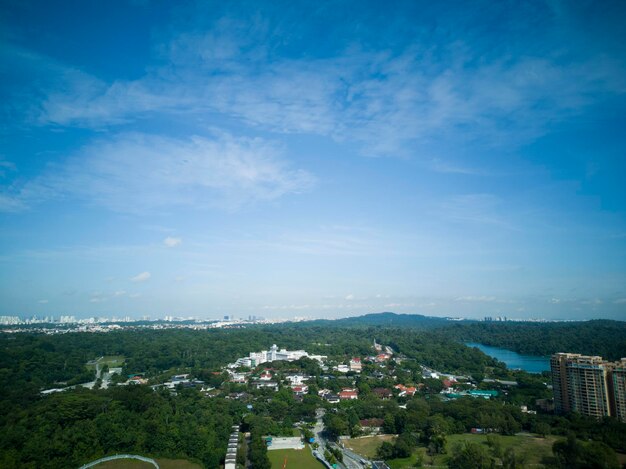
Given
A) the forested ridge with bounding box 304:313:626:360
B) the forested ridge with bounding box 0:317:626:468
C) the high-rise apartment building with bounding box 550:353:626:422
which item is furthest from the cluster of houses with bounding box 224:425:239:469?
the forested ridge with bounding box 304:313:626:360

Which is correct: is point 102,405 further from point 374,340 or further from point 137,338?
point 374,340

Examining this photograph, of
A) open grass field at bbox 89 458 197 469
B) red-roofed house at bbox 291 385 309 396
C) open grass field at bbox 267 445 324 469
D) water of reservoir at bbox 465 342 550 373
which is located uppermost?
open grass field at bbox 89 458 197 469

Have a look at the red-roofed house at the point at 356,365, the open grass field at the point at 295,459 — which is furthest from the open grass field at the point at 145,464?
the red-roofed house at the point at 356,365

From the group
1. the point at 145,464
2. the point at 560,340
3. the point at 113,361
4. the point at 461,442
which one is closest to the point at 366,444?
the point at 461,442

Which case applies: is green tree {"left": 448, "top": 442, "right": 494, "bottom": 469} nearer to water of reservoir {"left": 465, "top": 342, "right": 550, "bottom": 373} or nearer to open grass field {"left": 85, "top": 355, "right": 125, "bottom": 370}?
water of reservoir {"left": 465, "top": 342, "right": 550, "bottom": 373}

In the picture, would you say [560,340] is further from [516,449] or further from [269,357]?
[516,449]

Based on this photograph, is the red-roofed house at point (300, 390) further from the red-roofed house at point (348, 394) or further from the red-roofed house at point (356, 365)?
the red-roofed house at point (356, 365)

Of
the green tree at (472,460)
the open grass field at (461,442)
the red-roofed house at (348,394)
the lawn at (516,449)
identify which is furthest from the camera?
the red-roofed house at (348,394)
